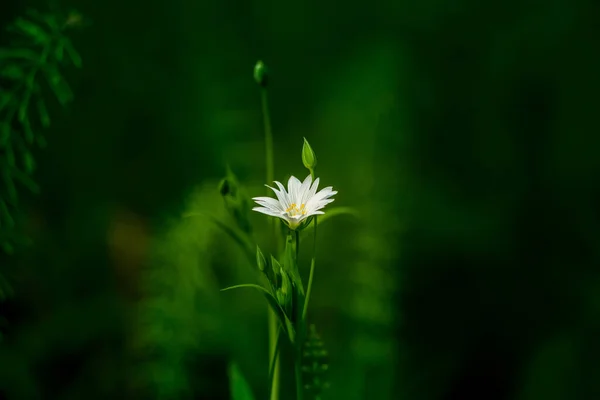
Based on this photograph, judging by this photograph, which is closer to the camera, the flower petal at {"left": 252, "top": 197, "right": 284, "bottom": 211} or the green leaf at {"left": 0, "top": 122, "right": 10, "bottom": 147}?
the flower petal at {"left": 252, "top": 197, "right": 284, "bottom": 211}

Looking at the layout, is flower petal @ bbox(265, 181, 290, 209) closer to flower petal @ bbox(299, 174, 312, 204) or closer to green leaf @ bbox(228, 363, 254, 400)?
flower petal @ bbox(299, 174, 312, 204)

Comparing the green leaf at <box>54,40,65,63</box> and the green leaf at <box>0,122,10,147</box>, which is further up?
the green leaf at <box>54,40,65,63</box>

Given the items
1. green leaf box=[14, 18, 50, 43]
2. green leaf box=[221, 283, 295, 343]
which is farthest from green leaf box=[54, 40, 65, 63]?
green leaf box=[221, 283, 295, 343]

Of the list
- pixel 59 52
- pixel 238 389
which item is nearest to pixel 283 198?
pixel 238 389

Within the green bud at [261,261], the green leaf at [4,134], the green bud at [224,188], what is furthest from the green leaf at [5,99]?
the green bud at [261,261]

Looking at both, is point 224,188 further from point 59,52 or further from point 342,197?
point 342,197

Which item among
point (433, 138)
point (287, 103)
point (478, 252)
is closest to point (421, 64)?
point (433, 138)
